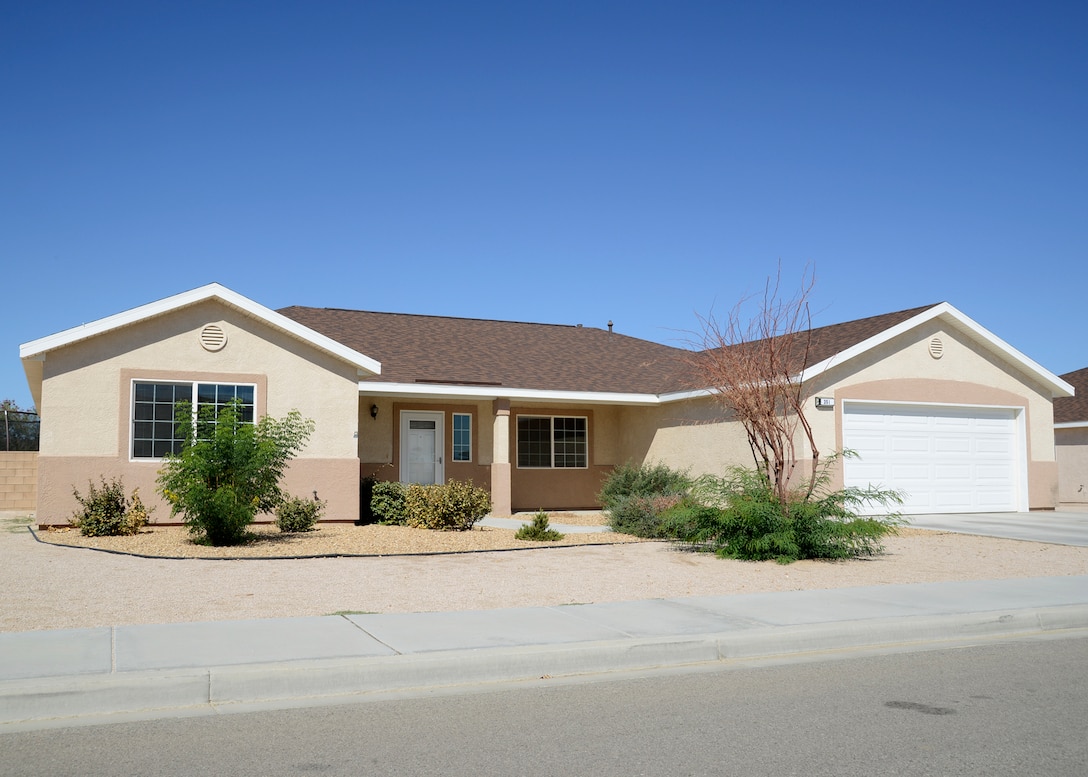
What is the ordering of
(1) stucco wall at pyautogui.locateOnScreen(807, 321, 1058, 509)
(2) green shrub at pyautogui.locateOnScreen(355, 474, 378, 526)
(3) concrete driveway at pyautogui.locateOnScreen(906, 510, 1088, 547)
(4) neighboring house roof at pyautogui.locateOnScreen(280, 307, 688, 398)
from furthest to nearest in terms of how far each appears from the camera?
(4) neighboring house roof at pyautogui.locateOnScreen(280, 307, 688, 398) → (1) stucco wall at pyautogui.locateOnScreen(807, 321, 1058, 509) → (2) green shrub at pyautogui.locateOnScreen(355, 474, 378, 526) → (3) concrete driveway at pyautogui.locateOnScreen(906, 510, 1088, 547)

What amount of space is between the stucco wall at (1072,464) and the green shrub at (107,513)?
24.3 metres

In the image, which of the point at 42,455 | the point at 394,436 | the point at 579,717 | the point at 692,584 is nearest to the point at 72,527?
the point at 42,455

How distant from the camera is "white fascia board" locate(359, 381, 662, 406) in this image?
2006 centimetres

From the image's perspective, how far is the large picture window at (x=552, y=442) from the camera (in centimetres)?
2389

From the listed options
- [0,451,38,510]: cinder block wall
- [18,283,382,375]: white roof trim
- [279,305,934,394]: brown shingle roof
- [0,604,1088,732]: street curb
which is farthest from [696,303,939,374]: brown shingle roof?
[0,451,38,510]: cinder block wall

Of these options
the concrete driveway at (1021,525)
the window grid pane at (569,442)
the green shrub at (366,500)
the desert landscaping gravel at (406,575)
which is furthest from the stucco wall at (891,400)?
the green shrub at (366,500)

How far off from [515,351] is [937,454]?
1059 cm

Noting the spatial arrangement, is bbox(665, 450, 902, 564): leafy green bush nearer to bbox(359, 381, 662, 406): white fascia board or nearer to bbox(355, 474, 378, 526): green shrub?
bbox(355, 474, 378, 526): green shrub

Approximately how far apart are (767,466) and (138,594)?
8775 mm

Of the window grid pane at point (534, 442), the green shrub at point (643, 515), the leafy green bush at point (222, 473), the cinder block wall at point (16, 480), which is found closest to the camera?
the leafy green bush at point (222, 473)

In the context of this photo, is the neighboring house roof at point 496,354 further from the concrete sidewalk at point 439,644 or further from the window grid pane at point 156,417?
the concrete sidewalk at point 439,644

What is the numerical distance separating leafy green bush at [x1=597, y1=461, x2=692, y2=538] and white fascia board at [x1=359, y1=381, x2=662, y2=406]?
2.03 m

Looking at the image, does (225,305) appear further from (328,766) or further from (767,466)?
(328,766)

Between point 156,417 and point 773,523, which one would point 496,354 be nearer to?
point 156,417
